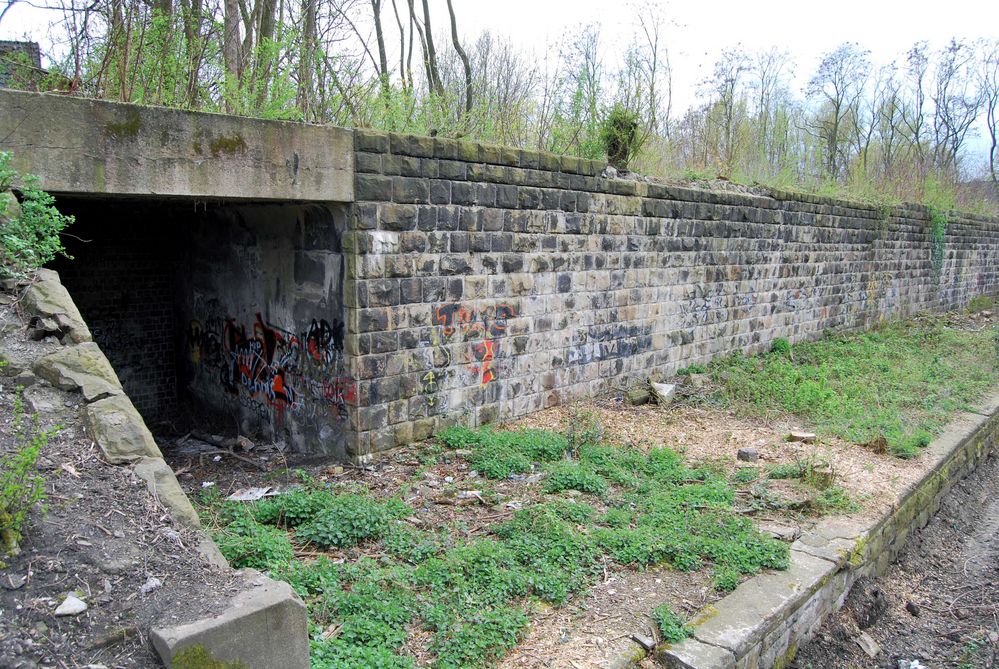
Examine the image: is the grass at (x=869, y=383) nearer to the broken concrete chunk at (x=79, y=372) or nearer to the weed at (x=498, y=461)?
the weed at (x=498, y=461)

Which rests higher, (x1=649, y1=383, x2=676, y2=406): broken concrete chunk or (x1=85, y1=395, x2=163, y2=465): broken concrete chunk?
(x1=85, y1=395, x2=163, y2=465): broken concrete chunk

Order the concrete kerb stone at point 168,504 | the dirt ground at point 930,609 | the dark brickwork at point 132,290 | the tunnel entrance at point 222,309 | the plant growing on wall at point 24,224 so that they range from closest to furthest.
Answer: the concrete kerb stone at point 168,504, the plant growing on wall at point 24,224, the dirt ground at point 930,609, the tunnel entrance at point 222,309, the dark brickwork at point 132,290

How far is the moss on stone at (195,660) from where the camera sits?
2344mm

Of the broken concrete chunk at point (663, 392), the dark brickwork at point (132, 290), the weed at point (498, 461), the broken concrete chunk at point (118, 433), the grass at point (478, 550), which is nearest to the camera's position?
the broken concrete chunk at point (118, 433)

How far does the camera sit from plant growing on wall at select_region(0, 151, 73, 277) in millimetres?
4156

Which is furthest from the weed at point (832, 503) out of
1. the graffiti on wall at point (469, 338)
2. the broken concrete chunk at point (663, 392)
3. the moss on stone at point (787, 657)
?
the graffiti on wall at point (469, 338)

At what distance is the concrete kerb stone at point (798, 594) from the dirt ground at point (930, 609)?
14 centimetres

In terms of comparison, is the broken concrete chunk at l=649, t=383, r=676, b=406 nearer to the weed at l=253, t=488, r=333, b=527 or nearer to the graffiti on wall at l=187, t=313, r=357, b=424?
the graffiti on wall at l=187, t=313, r=357, b=424

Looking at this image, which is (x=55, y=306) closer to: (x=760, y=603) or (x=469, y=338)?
(x=469, y=338)

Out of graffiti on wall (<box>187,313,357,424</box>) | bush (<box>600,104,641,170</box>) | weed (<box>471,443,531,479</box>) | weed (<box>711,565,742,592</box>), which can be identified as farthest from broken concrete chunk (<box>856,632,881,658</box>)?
bush (<box>600,104,641,170</box>)

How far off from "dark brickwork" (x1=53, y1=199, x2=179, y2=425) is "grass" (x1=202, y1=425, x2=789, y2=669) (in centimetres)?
505

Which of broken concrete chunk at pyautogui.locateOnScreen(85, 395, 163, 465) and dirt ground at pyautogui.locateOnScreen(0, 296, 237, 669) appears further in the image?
broken concrete chunk at pyautogui.locateOnScreen(85, 395, 163, 465)

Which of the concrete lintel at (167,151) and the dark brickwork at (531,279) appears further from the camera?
the dark brickwork at (531,279)

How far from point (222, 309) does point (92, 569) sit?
19.0 feet
